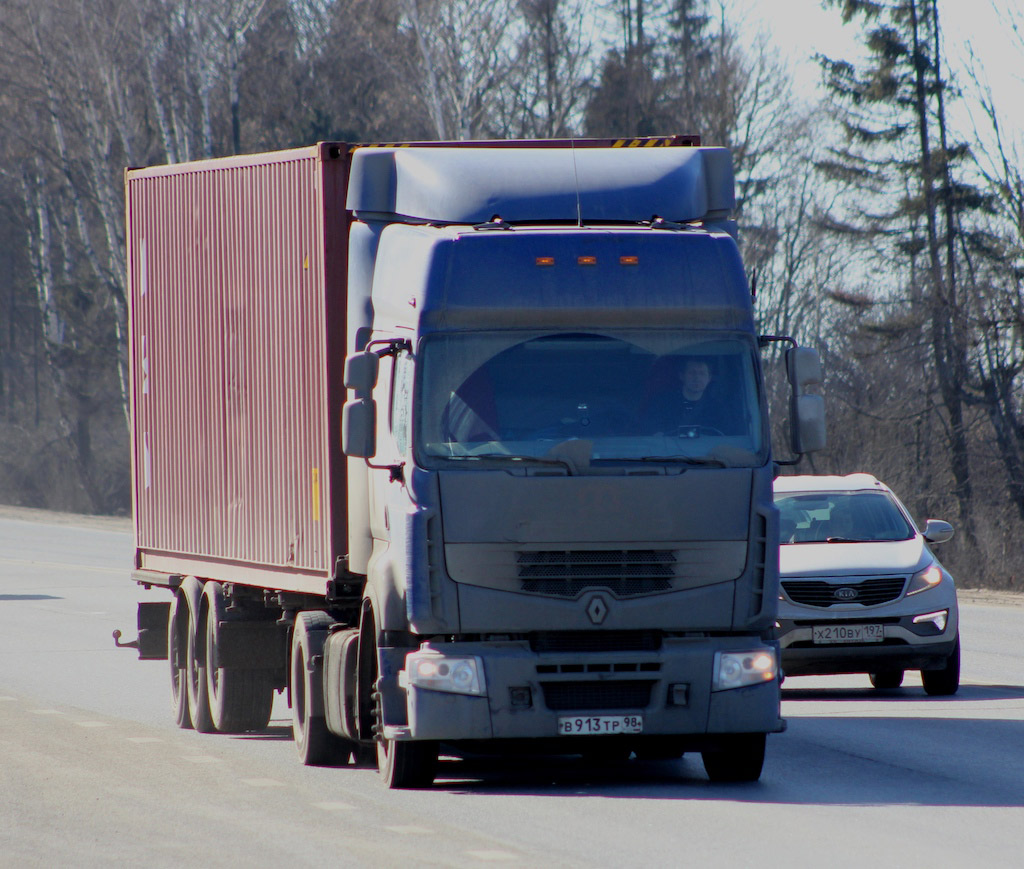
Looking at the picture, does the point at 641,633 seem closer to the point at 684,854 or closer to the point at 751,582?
the point at 751,582

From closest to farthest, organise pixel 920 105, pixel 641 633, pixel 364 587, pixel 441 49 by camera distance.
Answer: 1. pixel 641 633
2. pixel 364 587
3. pixel 920 105
4. pixel 441 49

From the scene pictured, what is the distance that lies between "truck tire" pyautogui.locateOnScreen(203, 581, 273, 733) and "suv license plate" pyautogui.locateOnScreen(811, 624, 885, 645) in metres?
4.12

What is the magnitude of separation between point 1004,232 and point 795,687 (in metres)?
20.9

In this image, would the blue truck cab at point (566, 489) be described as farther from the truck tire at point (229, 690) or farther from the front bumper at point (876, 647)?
the front bumper at point (876, 647)

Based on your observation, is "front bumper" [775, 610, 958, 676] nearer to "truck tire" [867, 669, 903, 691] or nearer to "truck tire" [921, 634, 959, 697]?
"truck tire" [921, 634, 959, 697]

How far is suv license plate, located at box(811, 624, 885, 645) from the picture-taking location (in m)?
13.2

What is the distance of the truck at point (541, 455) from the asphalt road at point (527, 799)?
0.35 m

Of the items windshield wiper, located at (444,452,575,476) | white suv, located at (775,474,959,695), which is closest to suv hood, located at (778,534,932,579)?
white suv, located at (775,474,959,695)

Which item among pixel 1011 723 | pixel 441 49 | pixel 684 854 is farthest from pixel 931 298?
A: pixel 684 854

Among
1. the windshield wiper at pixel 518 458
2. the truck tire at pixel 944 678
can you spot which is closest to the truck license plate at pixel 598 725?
the windshield wiper at pixel 518 458

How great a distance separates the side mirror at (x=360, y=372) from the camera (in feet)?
29.5

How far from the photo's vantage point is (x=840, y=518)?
14.8 meters

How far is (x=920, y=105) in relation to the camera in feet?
127

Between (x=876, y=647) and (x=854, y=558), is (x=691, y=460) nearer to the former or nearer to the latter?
(x=876, y=647)
